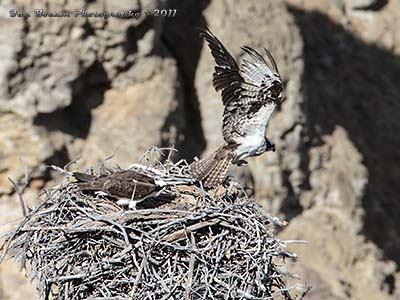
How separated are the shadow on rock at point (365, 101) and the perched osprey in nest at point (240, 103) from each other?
4464 mm

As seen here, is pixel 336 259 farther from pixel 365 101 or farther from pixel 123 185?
pixel 123 185

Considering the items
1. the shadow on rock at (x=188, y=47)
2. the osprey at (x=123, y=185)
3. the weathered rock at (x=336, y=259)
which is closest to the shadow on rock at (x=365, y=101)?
the weathered rock at (x=336, y=259)

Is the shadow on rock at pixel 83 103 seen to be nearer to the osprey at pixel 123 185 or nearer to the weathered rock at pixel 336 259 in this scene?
the weathered rock at pixel 336 259

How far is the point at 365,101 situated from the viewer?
13.8 meters

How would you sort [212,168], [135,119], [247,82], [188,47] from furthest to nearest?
1. [188,47]
2. [135,119]
3. [247,82]
4. [212,168]

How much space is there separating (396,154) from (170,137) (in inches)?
164

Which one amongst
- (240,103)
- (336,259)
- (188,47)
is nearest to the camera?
(240,103)

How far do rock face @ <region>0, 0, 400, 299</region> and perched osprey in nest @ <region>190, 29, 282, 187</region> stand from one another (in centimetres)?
233

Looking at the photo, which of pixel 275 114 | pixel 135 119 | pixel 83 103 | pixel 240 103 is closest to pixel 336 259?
pixel 275 114

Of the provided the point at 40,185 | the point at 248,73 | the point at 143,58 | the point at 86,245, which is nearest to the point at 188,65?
the point at 143,58

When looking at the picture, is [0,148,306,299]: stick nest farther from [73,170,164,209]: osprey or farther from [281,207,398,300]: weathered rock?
[281,207,398,300]: weathered rock

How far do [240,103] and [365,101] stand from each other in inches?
238

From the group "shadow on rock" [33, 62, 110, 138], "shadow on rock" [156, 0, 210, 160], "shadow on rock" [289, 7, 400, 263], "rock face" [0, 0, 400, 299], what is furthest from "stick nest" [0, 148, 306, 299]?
"shadow on rock" [289, 7, 400, 263]

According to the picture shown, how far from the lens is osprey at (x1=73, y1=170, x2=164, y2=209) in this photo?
275 inches
